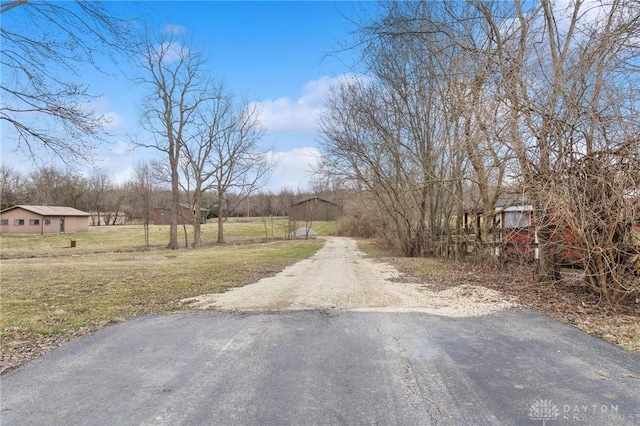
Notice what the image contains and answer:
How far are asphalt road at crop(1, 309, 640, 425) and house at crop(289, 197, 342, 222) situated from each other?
34.4m

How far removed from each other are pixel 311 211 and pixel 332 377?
38.6 meters

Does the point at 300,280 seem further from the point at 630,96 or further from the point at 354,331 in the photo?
the point at 630,96

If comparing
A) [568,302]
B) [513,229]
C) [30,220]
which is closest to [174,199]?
[513,229]

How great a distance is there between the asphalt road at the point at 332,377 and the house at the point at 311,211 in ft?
113

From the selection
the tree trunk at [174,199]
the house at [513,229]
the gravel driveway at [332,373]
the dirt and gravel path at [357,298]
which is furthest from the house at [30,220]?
the gravel driveway at [332,373]

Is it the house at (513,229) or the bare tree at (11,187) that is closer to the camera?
the house at (513,229)

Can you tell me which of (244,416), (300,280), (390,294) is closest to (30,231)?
(300,280)

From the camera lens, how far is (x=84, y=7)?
6855 mm

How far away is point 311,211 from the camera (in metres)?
42.1

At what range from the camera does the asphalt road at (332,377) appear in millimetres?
2887

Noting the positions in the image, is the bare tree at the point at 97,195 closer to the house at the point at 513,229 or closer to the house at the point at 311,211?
the house at the point at 311,211

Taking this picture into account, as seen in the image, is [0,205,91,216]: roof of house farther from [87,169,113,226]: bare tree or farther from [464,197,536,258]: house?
[464,197,536,258]: house

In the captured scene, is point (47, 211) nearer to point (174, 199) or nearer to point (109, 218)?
point (109, 218)

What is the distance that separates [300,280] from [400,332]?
563 cm
